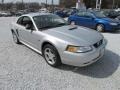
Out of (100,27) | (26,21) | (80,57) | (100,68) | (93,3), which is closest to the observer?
(80,57)

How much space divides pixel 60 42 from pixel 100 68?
1329mm

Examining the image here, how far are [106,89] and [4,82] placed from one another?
2306mm

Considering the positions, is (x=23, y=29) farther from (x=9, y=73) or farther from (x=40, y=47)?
(x=9, y=73)

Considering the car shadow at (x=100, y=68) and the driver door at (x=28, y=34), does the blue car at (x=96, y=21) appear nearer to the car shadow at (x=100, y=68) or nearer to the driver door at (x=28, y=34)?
the car shadow at (x=100, y=68)

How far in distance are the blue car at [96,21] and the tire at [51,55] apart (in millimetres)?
6174

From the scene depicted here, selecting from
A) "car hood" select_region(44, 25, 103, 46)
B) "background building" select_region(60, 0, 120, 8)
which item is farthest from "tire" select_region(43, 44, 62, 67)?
"background building" select_region(60, 0, 120, 8)

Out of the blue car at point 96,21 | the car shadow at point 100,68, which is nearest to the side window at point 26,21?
the car shadow at point 100,68

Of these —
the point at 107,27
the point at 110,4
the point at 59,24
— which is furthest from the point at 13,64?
the point at 110,4

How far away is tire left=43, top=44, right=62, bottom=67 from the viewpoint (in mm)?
4266

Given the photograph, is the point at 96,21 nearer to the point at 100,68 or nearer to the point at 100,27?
the point at 100,27

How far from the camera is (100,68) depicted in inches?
174

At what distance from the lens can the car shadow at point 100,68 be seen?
4.12 meters

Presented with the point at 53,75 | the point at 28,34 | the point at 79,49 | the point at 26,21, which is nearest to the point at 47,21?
the point at 28,34

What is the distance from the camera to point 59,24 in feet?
17.8
